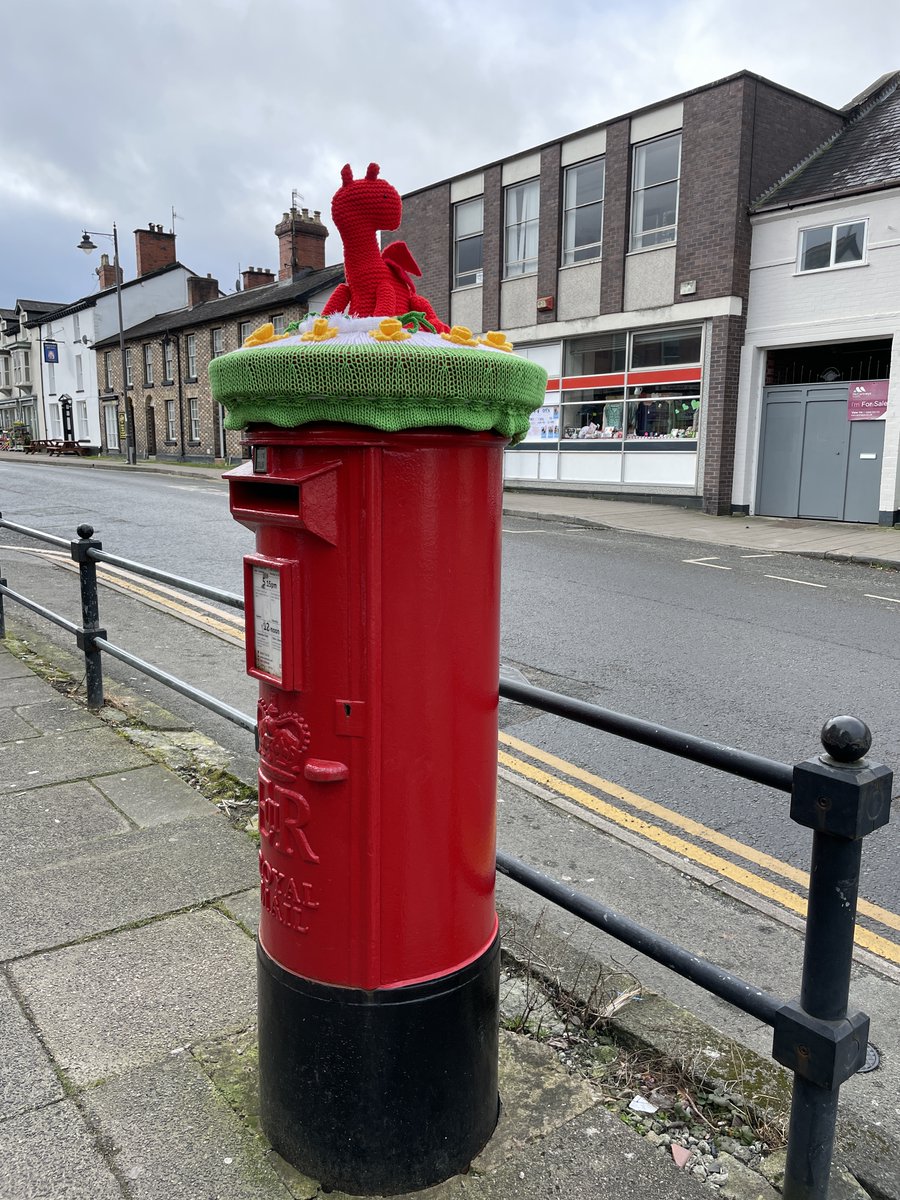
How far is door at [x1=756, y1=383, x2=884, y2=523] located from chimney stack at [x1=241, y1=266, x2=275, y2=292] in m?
29.0

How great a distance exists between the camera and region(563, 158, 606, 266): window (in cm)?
1964

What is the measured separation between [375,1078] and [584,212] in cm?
2064

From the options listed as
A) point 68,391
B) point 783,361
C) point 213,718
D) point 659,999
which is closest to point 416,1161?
point 659,999

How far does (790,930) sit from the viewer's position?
323 centimetres

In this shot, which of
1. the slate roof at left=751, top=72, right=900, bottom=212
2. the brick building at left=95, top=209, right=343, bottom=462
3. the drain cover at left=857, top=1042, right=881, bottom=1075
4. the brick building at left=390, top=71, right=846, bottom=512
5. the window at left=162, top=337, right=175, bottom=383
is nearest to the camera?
the drain cover at left=857, top=1042, right=881, bottom=1075

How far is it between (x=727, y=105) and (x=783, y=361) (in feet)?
15.3

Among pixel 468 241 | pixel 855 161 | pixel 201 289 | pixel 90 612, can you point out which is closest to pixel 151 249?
pixel 201 289

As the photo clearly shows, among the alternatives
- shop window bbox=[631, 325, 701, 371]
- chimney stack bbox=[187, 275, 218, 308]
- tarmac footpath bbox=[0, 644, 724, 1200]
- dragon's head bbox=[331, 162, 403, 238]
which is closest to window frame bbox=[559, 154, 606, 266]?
shop window bbox=[631, 325, 701, 371]

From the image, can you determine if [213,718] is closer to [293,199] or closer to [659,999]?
[659,999]

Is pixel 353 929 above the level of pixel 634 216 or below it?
below

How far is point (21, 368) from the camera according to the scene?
2291 inches

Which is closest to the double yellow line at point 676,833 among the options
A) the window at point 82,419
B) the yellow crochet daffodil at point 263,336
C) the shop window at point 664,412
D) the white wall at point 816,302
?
the yellow crochet daffodil at point 263,336

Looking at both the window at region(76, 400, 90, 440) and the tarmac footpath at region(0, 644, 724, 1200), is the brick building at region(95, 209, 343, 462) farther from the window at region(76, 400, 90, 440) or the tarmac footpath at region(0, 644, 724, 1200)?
the tarmac footpath at region(0, 644, 724, 1200)

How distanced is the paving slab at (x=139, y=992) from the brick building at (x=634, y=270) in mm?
16198
